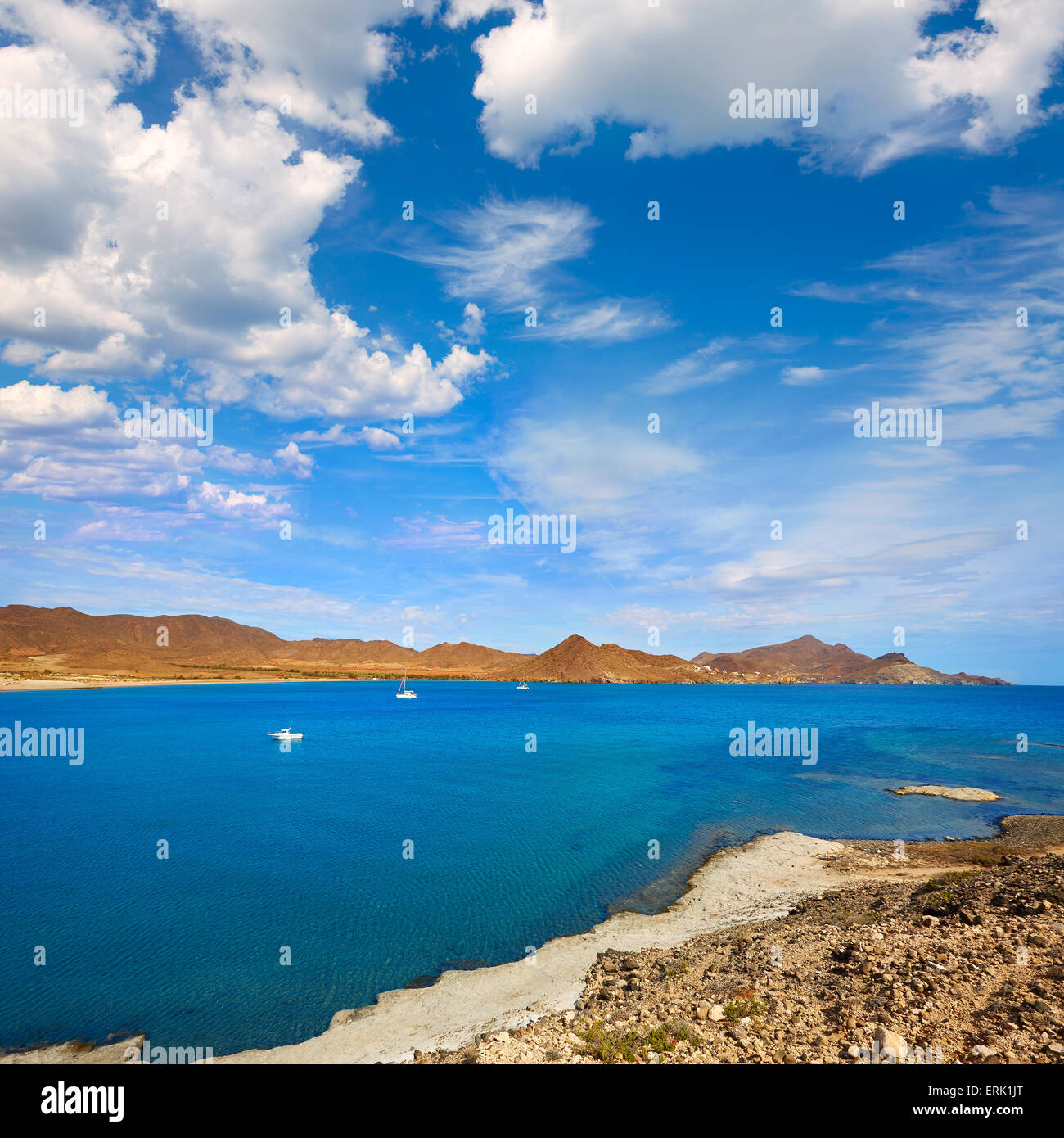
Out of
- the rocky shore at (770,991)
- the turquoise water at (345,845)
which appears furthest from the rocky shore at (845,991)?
the turquoise water at (345,845)

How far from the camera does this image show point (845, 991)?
12.2 metres

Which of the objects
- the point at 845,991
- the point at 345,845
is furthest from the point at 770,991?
the point at 345,845

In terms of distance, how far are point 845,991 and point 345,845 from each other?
25223 millimetres

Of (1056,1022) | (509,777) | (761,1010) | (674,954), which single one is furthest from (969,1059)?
(509,777)

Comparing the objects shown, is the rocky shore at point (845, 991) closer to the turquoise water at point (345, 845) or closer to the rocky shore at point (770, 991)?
the rocky shore at point (770, 991)

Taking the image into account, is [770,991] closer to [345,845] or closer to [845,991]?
[845,991]

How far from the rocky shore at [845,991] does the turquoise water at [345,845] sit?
586cm

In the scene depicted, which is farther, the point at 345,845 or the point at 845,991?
the point at 345,845

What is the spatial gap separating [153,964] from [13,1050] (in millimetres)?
4244

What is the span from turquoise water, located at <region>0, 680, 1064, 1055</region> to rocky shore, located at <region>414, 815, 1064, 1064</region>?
586cm

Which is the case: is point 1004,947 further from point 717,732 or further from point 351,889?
Result: point 717,732

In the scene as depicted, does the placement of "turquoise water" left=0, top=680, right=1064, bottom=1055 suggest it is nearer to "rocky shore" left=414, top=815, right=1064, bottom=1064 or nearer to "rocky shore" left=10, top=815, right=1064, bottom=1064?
"rocky shore" left=10, top=815, right=1064, bottom=1064
